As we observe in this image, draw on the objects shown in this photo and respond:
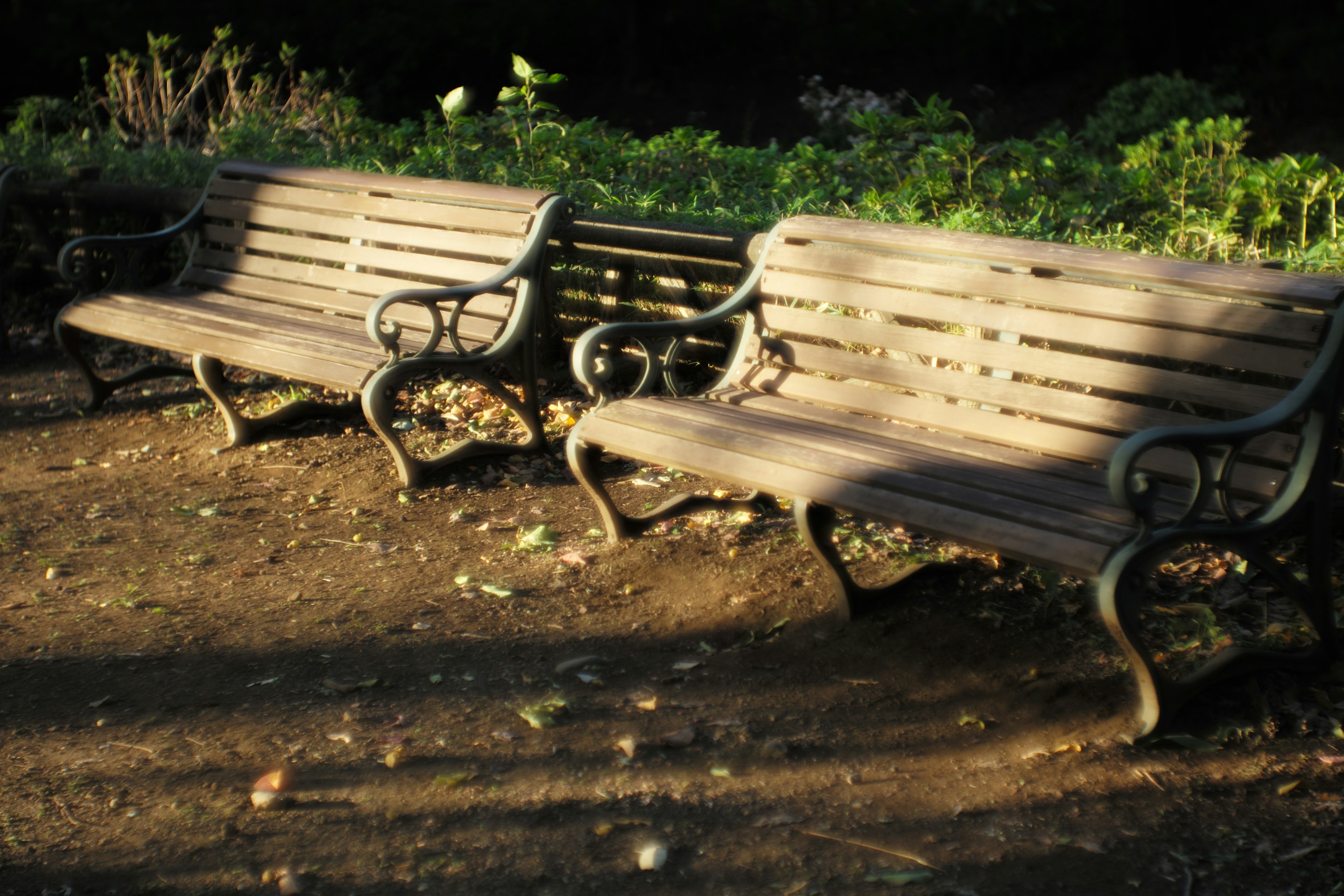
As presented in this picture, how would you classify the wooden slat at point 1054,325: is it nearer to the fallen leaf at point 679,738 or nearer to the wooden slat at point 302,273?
the fallen leaf at point 679,738

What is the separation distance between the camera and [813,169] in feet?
20.3

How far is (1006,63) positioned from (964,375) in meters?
17.2

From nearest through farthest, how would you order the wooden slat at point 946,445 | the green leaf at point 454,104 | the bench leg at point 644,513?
1. the wooden slat at point 946,445
2. the bench leg at point 644,513
3. the green leaf at point 454,104

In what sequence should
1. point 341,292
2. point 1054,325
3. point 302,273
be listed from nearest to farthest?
1. point 1054,325
2. point 341,292
3. point 302,273

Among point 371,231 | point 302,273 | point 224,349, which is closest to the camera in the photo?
point 224,349

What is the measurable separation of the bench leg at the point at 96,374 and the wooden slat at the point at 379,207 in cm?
83

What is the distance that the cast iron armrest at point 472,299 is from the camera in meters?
4.16

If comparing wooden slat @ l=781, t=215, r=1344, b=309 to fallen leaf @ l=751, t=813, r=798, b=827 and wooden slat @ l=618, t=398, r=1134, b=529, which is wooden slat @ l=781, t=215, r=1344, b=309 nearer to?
wooden slat @ l=618, t=398, r=1134, b=529

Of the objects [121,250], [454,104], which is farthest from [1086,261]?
[121,250]

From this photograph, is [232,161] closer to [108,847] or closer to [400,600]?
[400,600]

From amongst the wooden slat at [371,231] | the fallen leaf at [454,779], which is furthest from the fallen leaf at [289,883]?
the wooden slat at [371,231]

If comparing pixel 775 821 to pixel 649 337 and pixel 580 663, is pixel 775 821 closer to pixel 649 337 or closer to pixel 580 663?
pixel 580 663

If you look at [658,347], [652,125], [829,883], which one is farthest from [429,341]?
[652,125]

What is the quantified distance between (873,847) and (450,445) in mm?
2912
